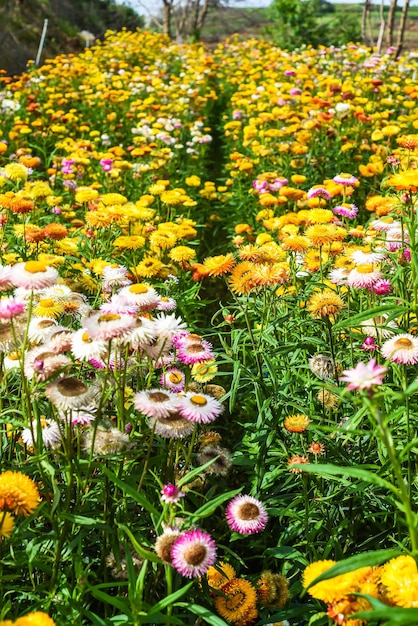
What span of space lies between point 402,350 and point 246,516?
2.24 ft

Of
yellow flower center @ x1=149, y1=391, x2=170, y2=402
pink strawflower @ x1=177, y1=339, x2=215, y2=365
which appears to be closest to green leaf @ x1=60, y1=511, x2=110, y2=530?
yellow flower center @ x1=149, y1=391, x2=170, y2=402

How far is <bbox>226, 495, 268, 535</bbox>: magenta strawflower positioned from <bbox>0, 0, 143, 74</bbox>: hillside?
1363 cm

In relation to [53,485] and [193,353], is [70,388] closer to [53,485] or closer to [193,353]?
[53,485]

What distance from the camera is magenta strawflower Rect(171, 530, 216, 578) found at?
1.47m

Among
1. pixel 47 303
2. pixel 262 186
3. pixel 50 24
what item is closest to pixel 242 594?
pixel 47 303

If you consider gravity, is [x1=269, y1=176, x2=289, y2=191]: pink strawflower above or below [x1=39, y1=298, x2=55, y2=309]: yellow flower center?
below

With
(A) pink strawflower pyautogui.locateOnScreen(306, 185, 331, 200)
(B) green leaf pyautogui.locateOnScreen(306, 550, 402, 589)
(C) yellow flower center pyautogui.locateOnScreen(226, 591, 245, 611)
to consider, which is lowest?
(C) yellow flower center pyautogui.locateOnScreen(226, 591, 245, 611)

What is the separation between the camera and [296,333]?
2963mm

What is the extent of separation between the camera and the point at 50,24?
17891 mm

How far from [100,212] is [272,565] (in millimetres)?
2042

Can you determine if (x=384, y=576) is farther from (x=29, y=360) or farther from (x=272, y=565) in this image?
(x=272, y=565)

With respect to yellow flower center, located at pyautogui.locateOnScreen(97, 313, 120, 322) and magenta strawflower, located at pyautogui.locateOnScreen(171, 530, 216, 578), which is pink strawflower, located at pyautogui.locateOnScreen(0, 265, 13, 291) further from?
magenta strawflower, located at pyautogui.locateOnScreen(171, 530, 216, 578)

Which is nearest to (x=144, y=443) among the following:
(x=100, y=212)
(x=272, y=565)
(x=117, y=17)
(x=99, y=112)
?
(x=272, y=565)

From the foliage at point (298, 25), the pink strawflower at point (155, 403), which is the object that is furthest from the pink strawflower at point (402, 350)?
the foliage at point (298, 25)
